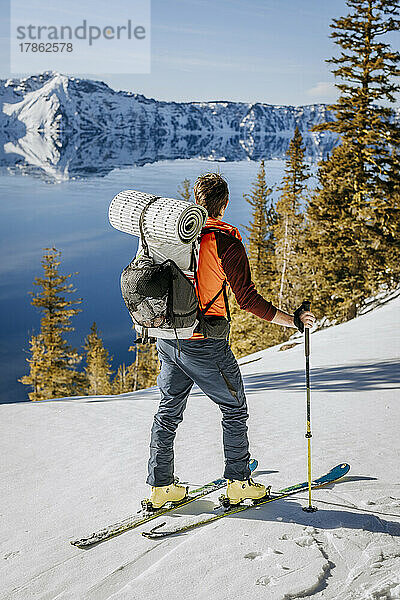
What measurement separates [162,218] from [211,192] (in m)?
0.44

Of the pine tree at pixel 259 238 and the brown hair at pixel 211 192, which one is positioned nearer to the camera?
the brown hair at pixel 211 192

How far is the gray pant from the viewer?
143 inches

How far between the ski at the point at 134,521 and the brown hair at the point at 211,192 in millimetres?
2053

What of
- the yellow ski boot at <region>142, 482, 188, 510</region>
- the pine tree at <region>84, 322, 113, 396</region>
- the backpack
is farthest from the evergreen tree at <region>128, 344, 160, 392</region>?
the backpack

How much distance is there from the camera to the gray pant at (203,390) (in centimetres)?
363

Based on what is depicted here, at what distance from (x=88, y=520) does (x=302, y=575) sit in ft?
5.33

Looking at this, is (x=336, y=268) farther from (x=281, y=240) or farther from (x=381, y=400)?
(x=381, y=400)

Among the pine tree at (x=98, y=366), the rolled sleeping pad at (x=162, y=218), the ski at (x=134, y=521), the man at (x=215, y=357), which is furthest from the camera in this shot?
the pine tree at (x=98, y=366)

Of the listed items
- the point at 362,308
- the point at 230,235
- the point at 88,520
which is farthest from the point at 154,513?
the point at 362,308

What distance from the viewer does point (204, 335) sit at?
11.8 ft

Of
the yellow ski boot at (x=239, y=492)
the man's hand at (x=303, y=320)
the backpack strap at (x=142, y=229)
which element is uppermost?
the backpack strap at (x=142, y=229)

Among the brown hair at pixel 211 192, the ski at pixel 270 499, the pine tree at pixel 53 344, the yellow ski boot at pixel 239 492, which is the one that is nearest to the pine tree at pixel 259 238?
the pine tree at pixel 53 344

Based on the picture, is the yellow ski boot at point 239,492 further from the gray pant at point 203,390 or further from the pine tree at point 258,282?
the pine tree at point 258,282

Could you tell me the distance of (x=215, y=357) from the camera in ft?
11.9
